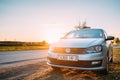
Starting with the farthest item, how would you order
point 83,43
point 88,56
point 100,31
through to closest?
point 100,31, point 83,43, point 88,56

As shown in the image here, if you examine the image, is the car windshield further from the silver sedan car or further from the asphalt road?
the asphalt road

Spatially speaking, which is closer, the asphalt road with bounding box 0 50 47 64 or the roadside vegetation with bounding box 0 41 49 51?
the asphalt road with bounding box 0 50 47 64

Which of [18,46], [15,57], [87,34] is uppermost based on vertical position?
[87,34]

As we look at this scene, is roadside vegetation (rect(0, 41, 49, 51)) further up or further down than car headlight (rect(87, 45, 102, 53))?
further down

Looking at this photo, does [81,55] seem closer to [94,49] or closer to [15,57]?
[94,49]

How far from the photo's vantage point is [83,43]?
548cm

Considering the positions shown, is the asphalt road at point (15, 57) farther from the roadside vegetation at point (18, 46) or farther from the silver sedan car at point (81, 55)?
the roadside vegetation at point (18, 46)

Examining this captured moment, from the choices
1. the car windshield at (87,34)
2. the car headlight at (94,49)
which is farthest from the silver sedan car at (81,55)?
the car windshield at (87,34)

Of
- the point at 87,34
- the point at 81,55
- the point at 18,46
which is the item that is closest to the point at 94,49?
the point at 81,55

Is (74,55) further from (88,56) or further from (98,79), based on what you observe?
(98,79)

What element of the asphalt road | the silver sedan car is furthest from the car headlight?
the asphalt road

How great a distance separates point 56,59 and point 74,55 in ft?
2.27

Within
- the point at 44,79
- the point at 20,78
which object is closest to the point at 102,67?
the point at 44,79

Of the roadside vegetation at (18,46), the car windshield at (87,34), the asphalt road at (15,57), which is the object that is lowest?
the roadside vegetation at (18,46)
